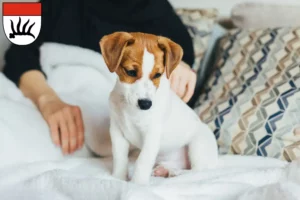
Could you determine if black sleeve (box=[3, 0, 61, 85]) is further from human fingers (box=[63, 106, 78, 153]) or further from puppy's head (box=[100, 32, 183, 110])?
puppy's head (box=[100, 32, 183, 110])

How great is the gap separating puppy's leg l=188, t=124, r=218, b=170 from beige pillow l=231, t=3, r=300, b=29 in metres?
0.53

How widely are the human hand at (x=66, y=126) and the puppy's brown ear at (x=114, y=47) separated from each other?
316 mm

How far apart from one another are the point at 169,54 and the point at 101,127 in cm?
36

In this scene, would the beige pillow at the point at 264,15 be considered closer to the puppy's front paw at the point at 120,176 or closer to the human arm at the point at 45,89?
the human arm at the point at 45,89

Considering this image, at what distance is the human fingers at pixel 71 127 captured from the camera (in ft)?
2.78

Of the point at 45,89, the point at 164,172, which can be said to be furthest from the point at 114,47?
the point at 45,89

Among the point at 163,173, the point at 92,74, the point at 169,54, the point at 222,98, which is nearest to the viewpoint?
the point at 169,54

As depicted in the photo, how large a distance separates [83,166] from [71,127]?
0.10 metres

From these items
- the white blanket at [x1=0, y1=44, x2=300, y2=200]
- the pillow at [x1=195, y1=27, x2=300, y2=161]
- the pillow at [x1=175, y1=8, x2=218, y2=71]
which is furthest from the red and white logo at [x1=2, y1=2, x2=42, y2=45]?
the pillow at [x1=175, y1=8, x2=218, y2=71]

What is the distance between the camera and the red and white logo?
72 centimetres

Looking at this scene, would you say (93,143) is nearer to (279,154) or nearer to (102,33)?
(102,33)

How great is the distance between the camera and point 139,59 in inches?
22.0

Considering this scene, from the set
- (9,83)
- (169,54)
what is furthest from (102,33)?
(169,54)

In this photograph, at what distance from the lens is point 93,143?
0.87 metres
